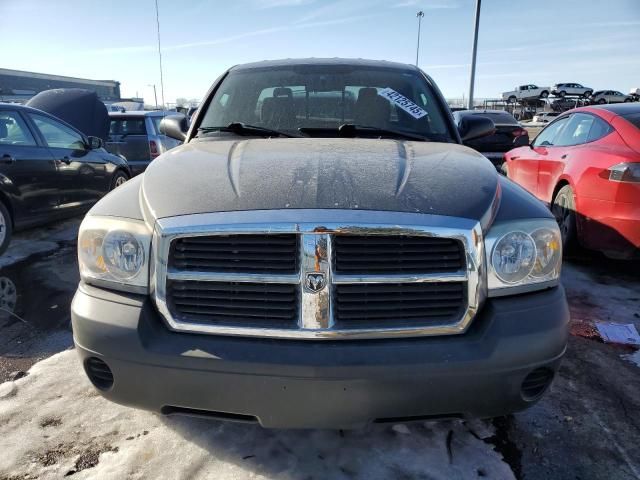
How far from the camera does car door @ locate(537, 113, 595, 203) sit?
5.15m

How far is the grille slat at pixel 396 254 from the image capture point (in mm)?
1797

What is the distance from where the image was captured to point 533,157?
19.9 feet

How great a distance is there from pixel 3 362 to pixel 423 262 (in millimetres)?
2800

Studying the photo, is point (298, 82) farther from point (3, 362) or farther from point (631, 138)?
point (631, 138)

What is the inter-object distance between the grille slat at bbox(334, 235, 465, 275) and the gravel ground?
35.5 inches

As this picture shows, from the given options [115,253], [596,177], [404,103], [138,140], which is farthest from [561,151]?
[138,140]

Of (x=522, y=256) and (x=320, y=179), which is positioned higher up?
(x=320, y=179)

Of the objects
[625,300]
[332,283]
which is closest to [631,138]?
[625,300]

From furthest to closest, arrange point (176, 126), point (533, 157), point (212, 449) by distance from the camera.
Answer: point (533, 157)
point (176, 126)
point (212, 449)

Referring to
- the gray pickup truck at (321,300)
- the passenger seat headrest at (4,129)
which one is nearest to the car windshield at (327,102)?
the gray pickup truck at (321,300)

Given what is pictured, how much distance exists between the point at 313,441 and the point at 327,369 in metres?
0.72

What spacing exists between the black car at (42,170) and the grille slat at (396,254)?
16.3 ft

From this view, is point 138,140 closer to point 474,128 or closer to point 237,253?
point 474,128

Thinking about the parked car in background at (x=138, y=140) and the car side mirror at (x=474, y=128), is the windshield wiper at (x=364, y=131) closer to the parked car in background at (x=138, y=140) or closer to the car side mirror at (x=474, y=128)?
the car side mirror at (x=474, y=128)
